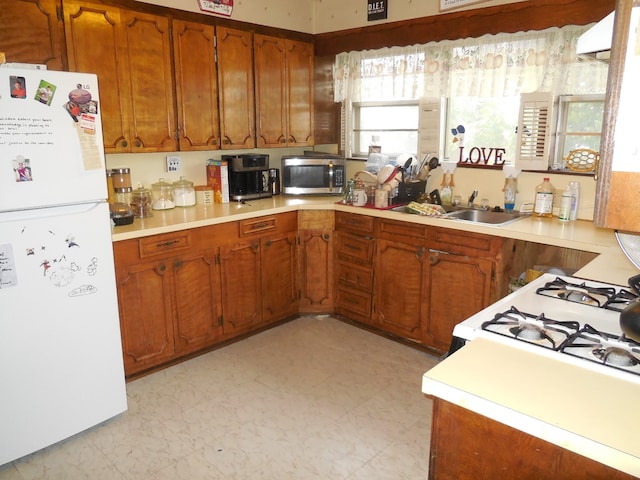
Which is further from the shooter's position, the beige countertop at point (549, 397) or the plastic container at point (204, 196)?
the plastic container at point (204, 196)

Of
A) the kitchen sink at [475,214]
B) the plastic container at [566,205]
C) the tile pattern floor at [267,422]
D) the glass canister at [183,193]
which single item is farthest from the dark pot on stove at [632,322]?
the glass canister at [183,193]

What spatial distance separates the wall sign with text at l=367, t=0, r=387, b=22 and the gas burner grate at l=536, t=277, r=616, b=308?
2.66 metres

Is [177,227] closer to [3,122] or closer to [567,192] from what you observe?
[3,122]

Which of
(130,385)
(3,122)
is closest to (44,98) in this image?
(3,122)

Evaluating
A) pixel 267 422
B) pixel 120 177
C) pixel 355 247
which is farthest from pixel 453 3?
pixel 267 422

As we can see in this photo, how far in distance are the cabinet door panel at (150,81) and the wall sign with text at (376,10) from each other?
154 cm

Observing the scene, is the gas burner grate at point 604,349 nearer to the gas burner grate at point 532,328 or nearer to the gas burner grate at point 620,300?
the gas burner grate at point 532,328

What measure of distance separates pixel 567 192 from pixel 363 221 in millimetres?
1282

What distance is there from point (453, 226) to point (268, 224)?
4.15 ft

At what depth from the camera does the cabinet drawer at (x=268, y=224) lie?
3232 millimetres

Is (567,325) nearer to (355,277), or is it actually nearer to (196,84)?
(355,277)

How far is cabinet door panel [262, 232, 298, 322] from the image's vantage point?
342cm

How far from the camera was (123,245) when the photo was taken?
2.62 m

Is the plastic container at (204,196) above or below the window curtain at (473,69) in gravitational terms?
below
